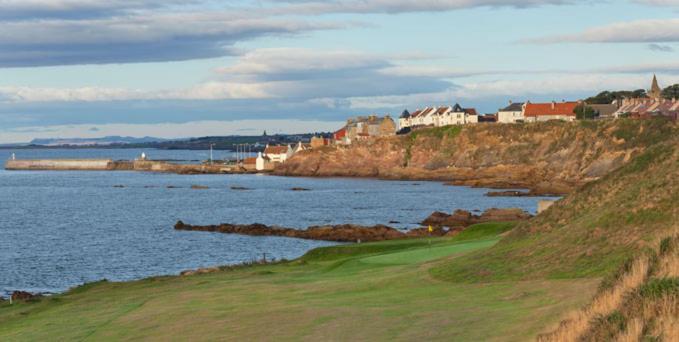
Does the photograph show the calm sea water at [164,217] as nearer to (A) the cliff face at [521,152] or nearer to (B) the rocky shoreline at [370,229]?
(B) the rocky shoreline at [370,229]

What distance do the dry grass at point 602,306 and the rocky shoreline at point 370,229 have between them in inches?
2098

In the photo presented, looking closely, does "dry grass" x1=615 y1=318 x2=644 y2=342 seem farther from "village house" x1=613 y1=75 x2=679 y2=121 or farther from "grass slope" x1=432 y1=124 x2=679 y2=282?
"village house" x1=613 y1=75 x2=679 y2=121

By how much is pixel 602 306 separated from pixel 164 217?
94.9 metres

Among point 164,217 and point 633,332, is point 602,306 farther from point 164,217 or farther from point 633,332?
point 164,217

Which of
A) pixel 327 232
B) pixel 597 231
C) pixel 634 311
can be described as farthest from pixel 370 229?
pixel 634 311

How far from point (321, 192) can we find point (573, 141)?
1743 inches

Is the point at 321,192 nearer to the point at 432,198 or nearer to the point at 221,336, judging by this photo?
the point at 432,198

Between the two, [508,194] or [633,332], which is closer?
[633,332]

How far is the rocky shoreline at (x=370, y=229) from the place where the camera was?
7706 cm

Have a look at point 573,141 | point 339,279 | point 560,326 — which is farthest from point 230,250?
point 573,141

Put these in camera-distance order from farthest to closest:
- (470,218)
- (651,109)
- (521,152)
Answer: (651,109), (521,152), (470,218)

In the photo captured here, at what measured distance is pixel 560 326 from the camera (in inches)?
711

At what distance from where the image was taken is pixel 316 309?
26156 mm

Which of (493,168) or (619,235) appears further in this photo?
(493,168)
